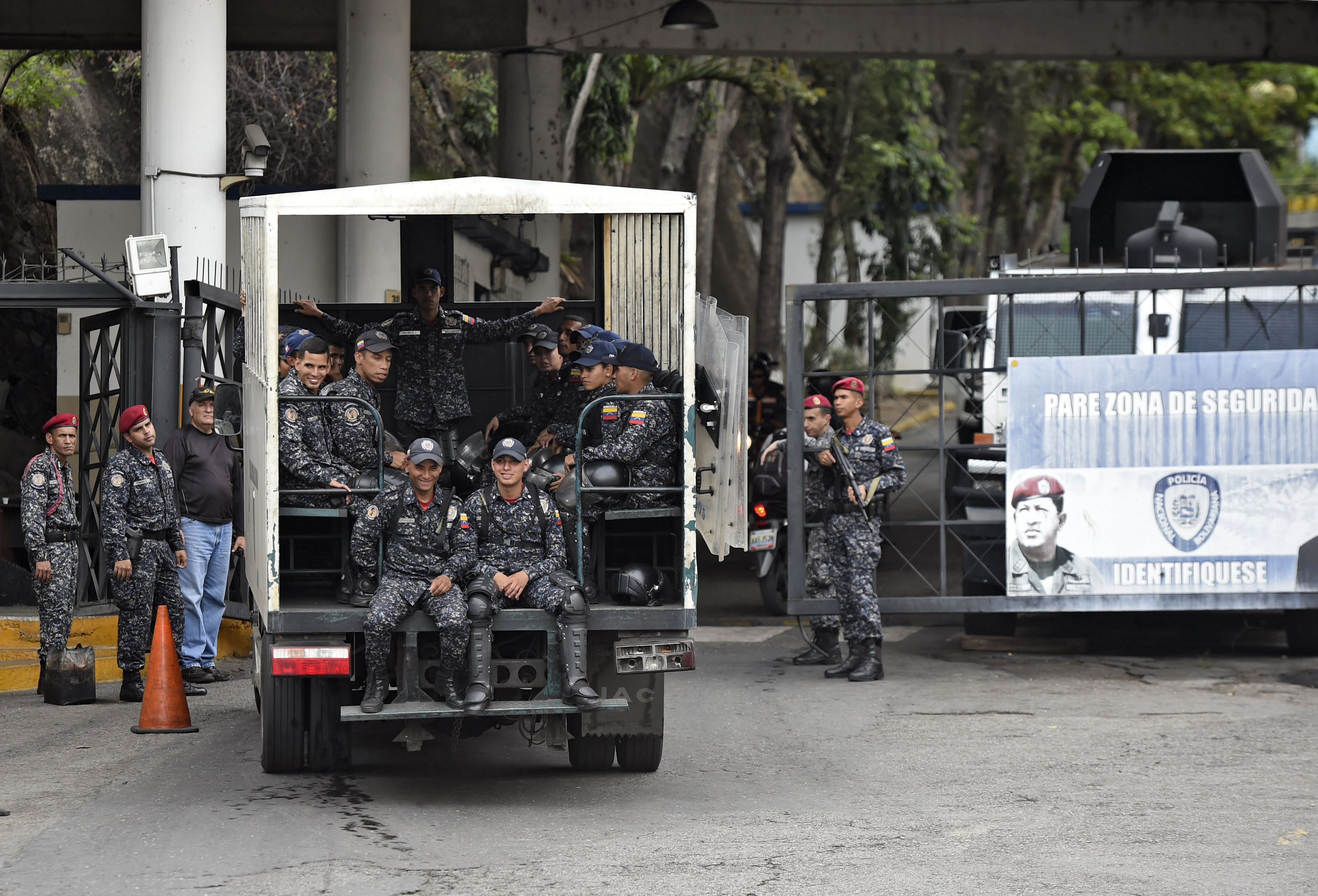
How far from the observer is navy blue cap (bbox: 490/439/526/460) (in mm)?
→ 7367

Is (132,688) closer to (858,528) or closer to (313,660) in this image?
(313,660)

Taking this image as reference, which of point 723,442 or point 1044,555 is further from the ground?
point 723,442

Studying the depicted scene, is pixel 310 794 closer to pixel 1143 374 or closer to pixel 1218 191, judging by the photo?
pixel 1143 374

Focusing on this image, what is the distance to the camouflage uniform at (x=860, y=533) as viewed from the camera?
35.3ft

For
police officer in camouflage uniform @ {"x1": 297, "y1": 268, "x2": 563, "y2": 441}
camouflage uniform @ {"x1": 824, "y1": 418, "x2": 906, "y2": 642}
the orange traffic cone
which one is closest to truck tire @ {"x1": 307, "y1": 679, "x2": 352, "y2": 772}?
the orange traffic cone

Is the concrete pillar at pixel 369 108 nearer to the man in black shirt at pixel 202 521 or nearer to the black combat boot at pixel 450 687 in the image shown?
the man in black shirt at pixel 202 521

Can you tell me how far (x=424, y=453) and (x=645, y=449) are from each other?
1.04 meters

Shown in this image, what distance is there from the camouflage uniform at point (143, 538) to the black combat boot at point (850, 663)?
4.35 meters

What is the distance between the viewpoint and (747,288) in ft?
139

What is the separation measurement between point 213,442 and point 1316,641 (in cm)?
790

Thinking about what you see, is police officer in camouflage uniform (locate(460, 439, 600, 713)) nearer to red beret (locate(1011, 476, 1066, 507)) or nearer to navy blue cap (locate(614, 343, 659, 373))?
navy blue cap (locate(614, 343, 659, 373))

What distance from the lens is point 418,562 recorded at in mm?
7203

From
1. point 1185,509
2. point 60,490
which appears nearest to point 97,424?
point 60,490

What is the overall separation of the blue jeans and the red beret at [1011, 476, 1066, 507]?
17.7 ft
